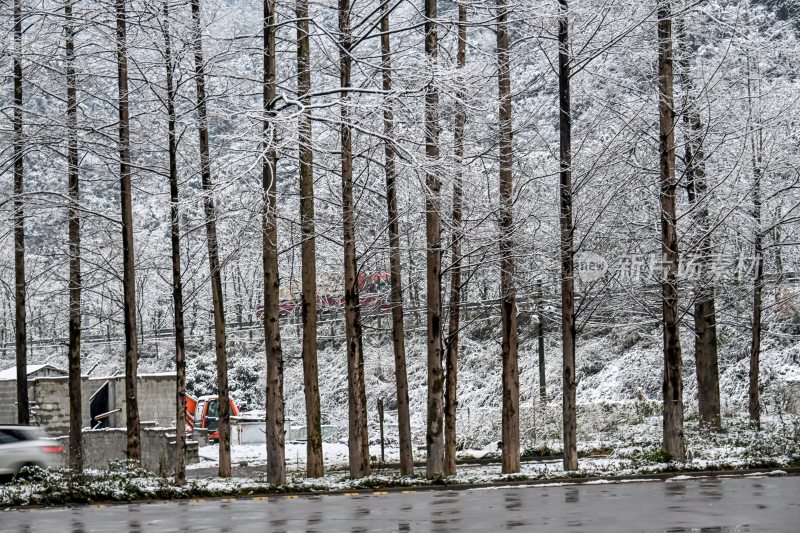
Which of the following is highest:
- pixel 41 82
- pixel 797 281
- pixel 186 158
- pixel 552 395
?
pixel 41 82

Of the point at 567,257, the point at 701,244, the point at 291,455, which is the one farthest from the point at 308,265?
the point at 291,455

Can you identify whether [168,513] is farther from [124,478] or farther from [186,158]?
[186,158]

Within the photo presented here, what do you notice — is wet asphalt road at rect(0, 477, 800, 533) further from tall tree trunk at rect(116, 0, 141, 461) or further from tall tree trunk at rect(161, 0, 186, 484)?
tall tree trunk at rect(116, 0, 141, 461)

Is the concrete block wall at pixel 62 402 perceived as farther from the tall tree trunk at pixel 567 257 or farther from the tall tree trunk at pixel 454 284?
the tall tree trunk at pixel 567 257

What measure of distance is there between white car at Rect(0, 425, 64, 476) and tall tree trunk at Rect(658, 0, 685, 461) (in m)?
12.5

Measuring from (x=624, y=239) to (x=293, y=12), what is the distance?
25.9 ft

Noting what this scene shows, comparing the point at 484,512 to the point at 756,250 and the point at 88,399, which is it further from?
the point at 88,399

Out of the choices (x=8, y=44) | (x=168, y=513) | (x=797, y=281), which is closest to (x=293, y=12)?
(x=8, y=44)

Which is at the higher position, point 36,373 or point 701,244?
point 701,244

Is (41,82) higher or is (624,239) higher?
(41,82)

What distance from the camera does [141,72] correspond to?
815 inches

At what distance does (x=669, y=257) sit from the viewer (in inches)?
765

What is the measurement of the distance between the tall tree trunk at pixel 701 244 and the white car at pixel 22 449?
13474 millimetres

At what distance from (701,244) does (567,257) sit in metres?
4.19
